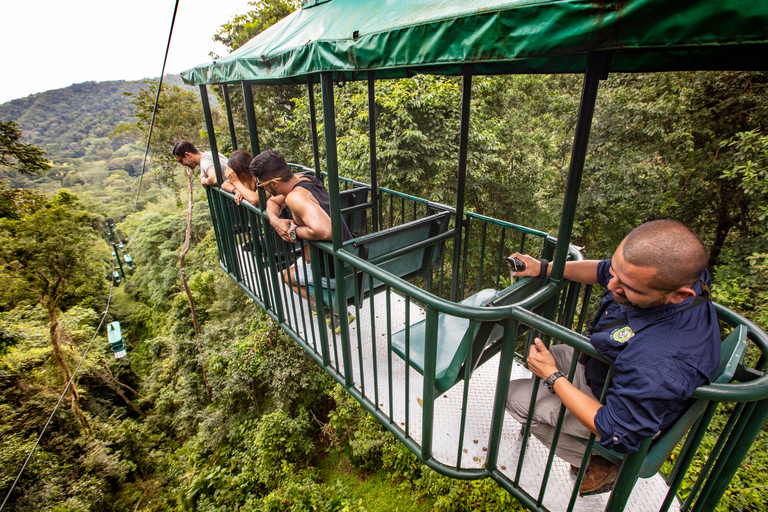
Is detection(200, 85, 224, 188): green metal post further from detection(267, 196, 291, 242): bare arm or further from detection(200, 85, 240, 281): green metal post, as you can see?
detection(267, 196, 291, 242): bare arm

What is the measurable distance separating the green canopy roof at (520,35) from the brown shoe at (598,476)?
1.89 metres

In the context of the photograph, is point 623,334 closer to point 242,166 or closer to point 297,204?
point 297,204

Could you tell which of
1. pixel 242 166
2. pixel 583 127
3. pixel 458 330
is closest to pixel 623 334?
pixel 583 127

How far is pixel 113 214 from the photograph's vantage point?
126 ft

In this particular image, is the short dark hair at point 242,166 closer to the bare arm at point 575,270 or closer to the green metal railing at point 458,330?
the green metal railing at point 458,330

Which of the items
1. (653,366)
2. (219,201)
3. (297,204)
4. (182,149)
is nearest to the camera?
(653,366)

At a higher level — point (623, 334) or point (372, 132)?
point (372, 132)

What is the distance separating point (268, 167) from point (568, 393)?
103 inches

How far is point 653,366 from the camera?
128cm

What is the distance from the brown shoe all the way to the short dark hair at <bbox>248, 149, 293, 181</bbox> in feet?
9.40

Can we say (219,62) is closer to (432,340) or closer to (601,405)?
(432,340)

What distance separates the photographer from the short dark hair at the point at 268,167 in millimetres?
2861

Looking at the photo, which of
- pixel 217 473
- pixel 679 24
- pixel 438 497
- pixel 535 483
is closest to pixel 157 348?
pixel 217 473

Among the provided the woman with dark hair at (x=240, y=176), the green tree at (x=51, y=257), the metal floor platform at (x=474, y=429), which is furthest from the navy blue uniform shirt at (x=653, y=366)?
the green tree at (x=51, y=257)
